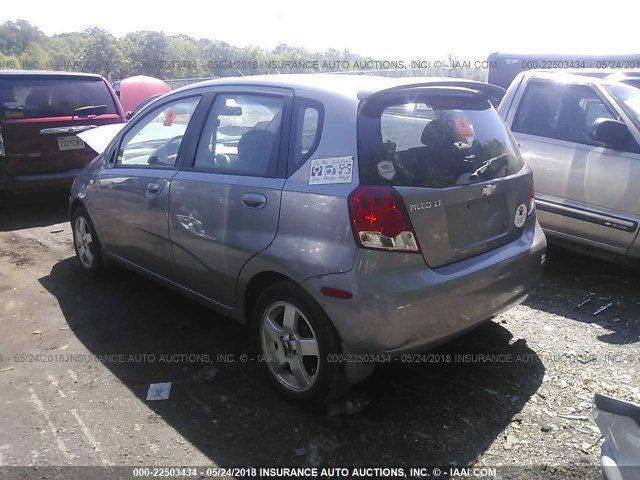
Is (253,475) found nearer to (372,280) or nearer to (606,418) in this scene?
(372,280)

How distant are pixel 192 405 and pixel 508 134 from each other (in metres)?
2.51

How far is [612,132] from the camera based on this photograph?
460cm

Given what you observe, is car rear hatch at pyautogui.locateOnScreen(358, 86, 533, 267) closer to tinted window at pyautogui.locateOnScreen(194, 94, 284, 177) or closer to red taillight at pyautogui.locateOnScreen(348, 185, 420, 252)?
red taillight at pyautogui.locateOnScreen(348, 185, 420, 252)

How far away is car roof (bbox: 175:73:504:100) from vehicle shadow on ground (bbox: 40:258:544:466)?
5.50ft

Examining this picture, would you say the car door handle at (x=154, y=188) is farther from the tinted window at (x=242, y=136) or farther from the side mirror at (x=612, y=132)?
the side mirror at (x=612, y=132)

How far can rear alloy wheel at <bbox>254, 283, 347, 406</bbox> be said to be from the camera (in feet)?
8.95

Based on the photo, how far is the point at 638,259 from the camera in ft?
15.0

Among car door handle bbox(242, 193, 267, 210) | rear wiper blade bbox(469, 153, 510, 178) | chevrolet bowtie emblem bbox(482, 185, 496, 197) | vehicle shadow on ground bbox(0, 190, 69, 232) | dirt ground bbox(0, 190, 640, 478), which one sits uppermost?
rear wiper blade bbox(469, 153, 510, 178)

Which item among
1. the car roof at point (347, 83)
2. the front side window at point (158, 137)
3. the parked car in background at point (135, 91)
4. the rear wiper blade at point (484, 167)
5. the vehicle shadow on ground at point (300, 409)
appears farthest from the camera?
the parked car in background at point (135, 91)

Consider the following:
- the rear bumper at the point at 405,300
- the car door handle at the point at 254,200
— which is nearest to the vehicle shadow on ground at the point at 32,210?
the car door handle at the point at 254,200

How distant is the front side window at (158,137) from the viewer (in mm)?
3674

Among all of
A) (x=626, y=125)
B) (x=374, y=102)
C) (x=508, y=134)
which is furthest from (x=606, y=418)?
(x=626, y=125)

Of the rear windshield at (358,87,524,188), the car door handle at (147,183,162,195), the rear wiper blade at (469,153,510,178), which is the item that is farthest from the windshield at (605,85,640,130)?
the car door handle at (147,183,162,195)

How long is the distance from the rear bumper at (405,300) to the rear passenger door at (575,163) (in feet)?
7.33
